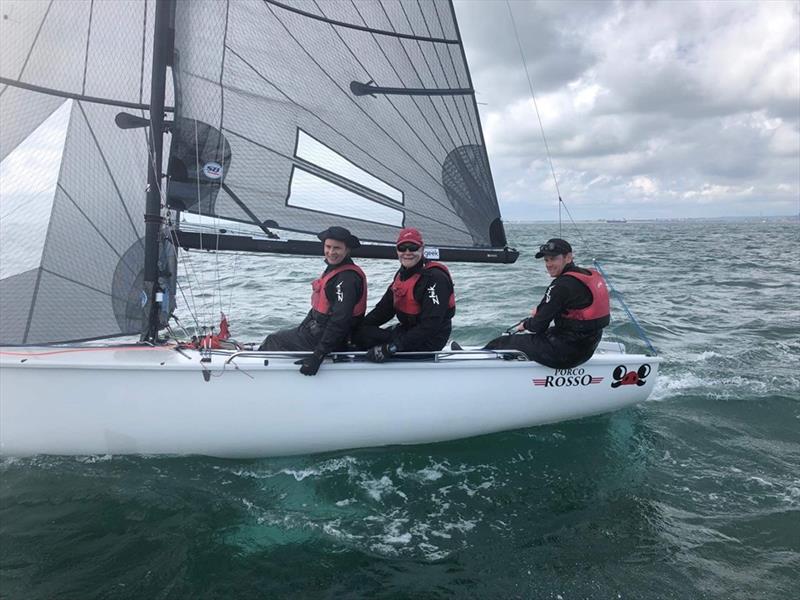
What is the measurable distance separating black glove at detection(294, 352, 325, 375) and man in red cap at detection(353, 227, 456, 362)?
31 centimetres

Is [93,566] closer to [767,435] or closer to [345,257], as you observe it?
[345,257]

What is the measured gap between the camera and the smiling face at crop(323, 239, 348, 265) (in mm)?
3164

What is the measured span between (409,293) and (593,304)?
119 centimetres

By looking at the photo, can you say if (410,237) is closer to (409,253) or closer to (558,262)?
(409,253)

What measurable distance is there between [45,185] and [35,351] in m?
1.02

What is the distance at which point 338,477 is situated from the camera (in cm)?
310

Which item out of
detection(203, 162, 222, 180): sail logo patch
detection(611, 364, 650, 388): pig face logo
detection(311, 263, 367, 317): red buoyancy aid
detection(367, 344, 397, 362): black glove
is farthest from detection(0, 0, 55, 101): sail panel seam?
detection(611, 364, 650, 388): pig face logo

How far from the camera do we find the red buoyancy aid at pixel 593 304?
3359mm

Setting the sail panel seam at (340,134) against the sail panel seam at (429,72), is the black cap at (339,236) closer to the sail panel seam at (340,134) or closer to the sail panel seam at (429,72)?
the sail panel seam at (340,134)

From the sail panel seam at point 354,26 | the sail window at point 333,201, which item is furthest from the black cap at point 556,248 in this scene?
the sail panel seam at point 354,26

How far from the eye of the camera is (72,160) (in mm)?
3232

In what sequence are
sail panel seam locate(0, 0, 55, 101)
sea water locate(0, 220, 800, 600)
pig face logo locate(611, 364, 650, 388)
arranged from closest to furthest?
sea water locate(0, 220, 800, 600)
sail panel seam locate(0, 0, 55, 101)
pig face logo locate(611, 364, 650, 388)

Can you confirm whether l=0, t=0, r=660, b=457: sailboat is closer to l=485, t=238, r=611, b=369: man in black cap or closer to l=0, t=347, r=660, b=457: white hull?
l=0, t=347, r=660, b=457: white hull

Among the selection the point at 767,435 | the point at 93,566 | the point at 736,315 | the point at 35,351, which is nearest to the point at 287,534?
the point at 93,566
